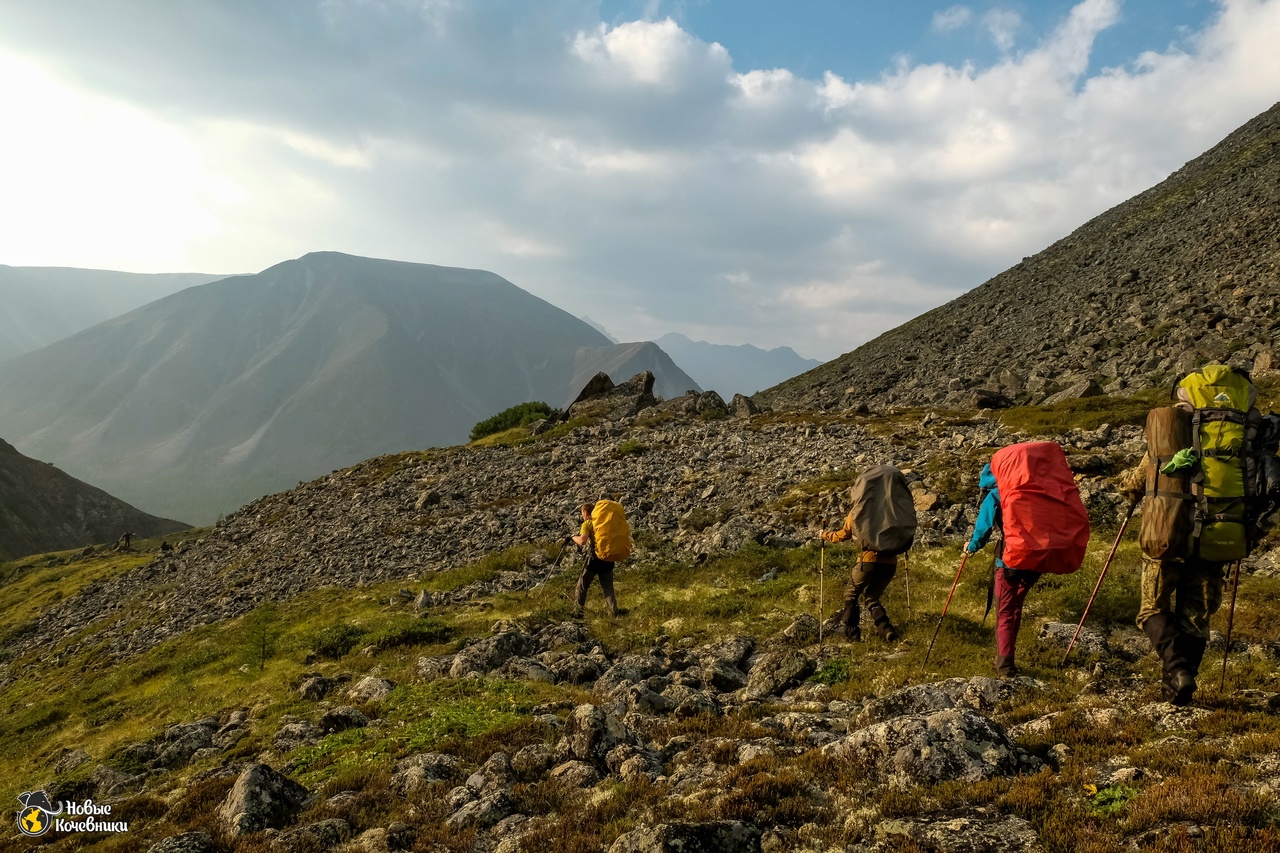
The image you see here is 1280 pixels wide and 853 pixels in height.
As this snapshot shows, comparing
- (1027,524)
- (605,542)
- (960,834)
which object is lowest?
(960,834)

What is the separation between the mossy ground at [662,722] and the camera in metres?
6.15

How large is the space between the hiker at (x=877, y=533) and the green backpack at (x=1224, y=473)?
17.2 ft

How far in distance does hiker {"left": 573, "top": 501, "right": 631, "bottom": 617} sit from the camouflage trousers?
1160 cm

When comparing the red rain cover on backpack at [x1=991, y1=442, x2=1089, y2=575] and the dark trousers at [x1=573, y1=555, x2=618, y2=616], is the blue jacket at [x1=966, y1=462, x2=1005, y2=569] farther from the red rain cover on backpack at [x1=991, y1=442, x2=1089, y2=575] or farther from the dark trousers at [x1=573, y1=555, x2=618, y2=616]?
the dark trousers at [x1=573, y1=555, x2=618, y2=616]

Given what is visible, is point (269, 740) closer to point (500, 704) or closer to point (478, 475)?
point (500, 704)

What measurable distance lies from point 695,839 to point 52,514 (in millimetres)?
170613

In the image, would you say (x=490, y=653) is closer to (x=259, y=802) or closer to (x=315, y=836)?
(x=259, y=802)

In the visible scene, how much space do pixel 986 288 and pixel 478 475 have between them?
88.9 m

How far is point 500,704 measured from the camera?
11625mm

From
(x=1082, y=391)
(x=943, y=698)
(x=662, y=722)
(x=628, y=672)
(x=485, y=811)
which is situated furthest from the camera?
(x=1082, y=391)

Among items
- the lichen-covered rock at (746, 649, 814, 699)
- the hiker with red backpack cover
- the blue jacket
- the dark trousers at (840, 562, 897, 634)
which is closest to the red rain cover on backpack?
the hiker with red backpack cover

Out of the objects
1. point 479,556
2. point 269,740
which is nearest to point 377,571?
point 479,556

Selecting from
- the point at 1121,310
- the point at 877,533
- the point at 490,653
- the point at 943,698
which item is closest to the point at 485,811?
the point at 943,698

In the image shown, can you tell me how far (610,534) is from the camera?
58.7ft
